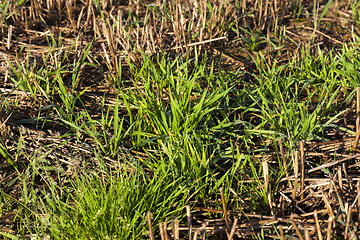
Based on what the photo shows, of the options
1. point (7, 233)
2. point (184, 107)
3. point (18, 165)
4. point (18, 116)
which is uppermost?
point (184, 107)

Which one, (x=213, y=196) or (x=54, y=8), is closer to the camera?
(x=213, y=196)

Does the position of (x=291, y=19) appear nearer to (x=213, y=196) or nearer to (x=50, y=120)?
(x=213, y=196)

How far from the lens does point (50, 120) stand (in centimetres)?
199

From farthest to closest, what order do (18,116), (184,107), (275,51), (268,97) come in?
1. (275,51)
2. (268,97)
3. (18,116)
4. (184,107)

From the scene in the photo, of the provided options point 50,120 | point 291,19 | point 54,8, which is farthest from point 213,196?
point 54,8

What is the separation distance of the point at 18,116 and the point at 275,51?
6.70ft

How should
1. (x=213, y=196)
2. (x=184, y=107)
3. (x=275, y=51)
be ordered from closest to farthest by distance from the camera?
(x=213, y=196), (x=184, y=107), (x=275, y=51)

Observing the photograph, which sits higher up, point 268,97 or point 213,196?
point 268,97

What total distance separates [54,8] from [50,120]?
5.40ft

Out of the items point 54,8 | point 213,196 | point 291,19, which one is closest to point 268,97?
point 213,196

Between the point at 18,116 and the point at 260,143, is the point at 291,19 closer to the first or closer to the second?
the point at 260,143

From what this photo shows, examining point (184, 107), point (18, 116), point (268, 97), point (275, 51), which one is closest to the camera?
point (184, 107)

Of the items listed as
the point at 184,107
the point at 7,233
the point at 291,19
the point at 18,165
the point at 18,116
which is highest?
the point at 291,19

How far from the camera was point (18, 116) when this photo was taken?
210cm
